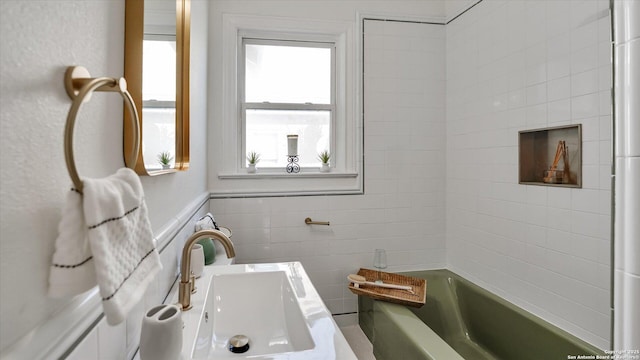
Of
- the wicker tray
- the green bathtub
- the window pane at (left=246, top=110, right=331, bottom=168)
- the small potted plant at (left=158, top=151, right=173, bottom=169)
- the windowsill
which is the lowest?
the green bathtub

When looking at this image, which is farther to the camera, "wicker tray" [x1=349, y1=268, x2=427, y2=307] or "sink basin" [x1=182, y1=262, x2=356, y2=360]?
"wicker tray" [x1=349, y1=268, x2=427, y2=307]

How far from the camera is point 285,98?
2400mm

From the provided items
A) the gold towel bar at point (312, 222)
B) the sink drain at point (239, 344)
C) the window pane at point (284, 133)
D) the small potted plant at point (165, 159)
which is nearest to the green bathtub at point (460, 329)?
the gold towel bar at point (312, 222)

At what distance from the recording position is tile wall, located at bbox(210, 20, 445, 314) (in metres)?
2.26

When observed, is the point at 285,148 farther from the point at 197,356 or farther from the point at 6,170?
the point at 6,170

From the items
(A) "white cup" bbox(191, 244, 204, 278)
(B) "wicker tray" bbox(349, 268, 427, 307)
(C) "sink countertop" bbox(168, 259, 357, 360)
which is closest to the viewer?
(C) "sink countertop" bbox(168, 259, 357, 360)

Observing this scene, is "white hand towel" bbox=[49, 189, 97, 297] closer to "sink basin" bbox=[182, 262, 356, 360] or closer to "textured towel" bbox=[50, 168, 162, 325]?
"textured towel" bbox=[50, 168, 162, 325]

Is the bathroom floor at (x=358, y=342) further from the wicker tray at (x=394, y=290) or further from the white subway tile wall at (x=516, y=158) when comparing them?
the white subway tile wall at (x=516, y=158)

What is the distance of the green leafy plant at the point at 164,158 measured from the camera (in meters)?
0.92

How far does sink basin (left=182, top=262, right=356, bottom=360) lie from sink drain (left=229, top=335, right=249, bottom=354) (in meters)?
0.01

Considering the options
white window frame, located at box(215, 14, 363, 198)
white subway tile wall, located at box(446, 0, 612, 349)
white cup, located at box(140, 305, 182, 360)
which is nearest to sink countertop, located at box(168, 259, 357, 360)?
white cup, located at box(140, 305, 182, 360)

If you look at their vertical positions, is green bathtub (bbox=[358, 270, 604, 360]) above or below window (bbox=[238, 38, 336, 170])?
below

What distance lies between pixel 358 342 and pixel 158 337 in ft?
6.07

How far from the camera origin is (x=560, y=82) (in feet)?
5.30
